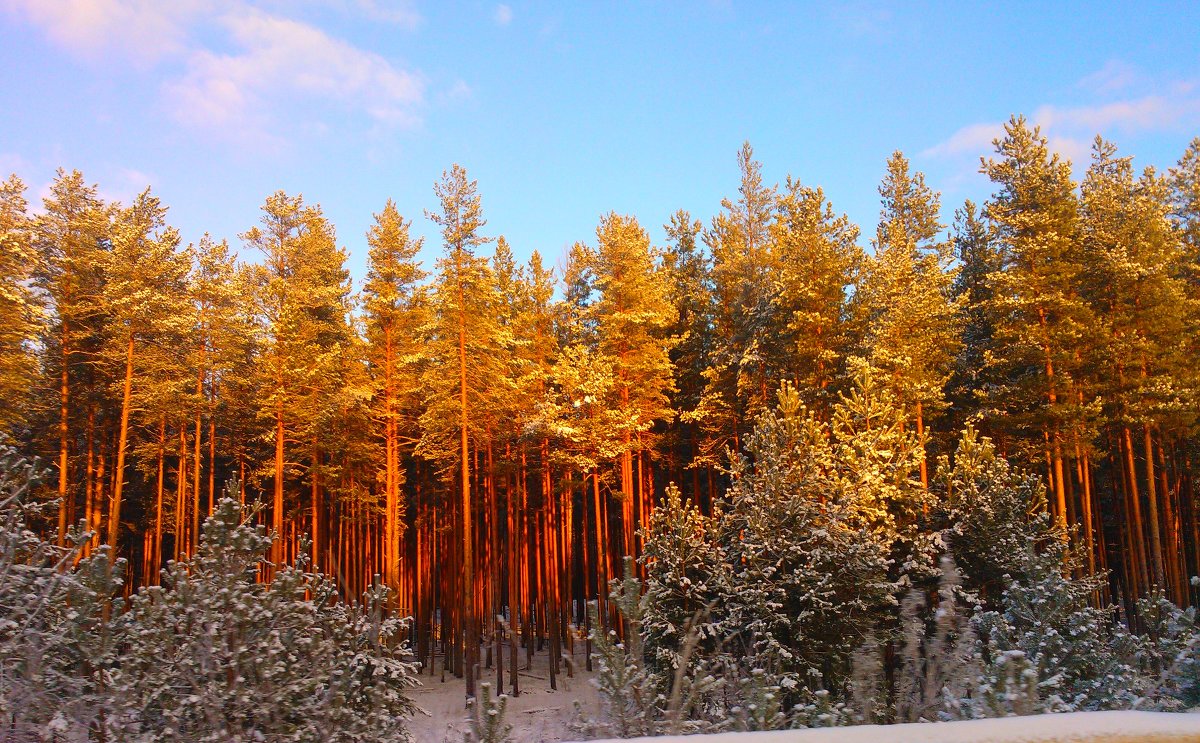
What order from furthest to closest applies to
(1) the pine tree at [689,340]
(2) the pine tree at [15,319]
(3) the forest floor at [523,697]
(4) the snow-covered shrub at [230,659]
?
(1) the pine tree at [689,340] → (2) the pine tree at [15,319] → (3) the forest floor at [523,697] → (4) the snow-covered shrub at [230,659]

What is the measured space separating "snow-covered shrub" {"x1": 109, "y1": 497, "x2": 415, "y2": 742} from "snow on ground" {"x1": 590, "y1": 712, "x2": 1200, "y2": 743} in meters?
3.30

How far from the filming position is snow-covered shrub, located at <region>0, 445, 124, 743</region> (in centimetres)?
503

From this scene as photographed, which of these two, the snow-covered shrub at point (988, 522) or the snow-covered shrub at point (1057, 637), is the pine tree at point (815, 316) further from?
the snow-covered shrub at point (1057, 637)

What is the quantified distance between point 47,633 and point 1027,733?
686 centimetres

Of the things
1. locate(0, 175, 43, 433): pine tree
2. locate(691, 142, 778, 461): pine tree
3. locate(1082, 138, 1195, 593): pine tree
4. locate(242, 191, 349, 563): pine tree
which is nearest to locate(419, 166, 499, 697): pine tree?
locate(242, 191, 349, 563): pine tree

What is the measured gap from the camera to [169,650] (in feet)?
22.1

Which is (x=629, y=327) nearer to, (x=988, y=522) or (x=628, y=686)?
(x=988, y=522)

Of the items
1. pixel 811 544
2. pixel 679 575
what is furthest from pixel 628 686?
pixel 811 544

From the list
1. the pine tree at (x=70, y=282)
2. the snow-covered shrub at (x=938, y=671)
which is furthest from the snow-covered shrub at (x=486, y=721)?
the pine tree at (x=70, y=282)

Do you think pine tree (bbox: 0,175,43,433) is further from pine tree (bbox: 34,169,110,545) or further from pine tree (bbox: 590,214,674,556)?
pine tree (bbox: 590,214,674,556)

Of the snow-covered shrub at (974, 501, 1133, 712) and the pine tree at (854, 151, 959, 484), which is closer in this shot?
the snow-covered shrub at (974, 501, 1133, 712)

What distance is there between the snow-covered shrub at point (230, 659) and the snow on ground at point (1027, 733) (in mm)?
3297

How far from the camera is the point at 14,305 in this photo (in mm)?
24281

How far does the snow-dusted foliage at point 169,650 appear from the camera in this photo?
5.27m
